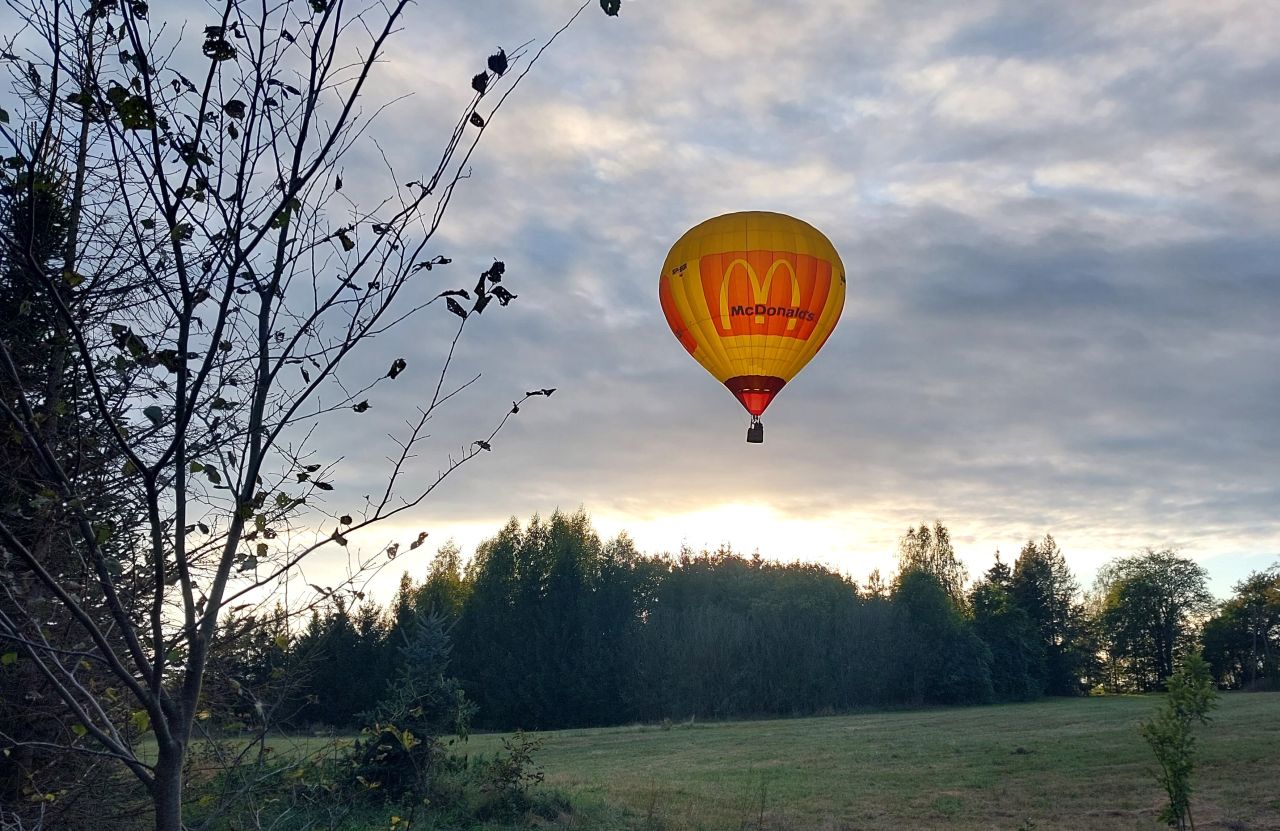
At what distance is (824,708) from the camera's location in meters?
49.8

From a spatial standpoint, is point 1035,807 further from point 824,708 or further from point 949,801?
point 824,708

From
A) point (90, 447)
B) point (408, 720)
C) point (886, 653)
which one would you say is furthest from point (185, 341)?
point (886, 653)

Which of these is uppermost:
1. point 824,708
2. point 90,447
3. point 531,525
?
point 531,525

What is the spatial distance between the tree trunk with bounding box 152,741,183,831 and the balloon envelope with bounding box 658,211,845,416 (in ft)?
56.0

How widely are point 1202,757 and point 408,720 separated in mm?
18085

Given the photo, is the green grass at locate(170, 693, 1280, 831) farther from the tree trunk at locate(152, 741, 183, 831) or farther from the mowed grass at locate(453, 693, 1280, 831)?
the tree trunk at locate(152, 741, 183, 831)

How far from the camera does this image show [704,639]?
166 ft

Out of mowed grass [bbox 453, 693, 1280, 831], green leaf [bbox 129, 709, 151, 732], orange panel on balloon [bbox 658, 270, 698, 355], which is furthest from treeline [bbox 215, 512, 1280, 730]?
green leaf [bbox 129, 709, 151, 732]

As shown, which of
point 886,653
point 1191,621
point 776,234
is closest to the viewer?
point 776,234

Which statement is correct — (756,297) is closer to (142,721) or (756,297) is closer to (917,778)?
(917,778)

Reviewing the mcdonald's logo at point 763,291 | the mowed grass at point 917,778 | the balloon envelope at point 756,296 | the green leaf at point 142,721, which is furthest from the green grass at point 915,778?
the mcdonald's logo at point 763,291

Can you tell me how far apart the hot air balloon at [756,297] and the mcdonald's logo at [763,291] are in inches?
0.7

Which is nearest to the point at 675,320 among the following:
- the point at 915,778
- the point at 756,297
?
the point at 756,297

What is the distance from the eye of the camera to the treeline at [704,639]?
4966 cm
